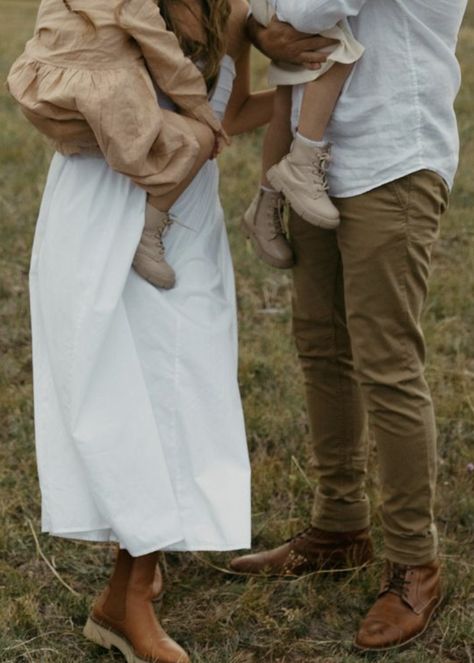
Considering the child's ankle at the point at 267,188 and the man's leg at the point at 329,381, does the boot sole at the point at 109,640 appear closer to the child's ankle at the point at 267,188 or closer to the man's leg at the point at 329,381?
the man's leg at the point at 329,381

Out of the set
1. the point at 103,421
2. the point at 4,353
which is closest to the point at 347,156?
the point at 103,421

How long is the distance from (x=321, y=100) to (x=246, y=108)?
1.42 feet

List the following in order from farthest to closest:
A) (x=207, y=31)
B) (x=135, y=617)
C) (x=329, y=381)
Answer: (x=329, y=381) < (x=135, y=617) < (x=207, y=31)

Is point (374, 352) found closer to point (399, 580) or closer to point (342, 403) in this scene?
point (342, 403)

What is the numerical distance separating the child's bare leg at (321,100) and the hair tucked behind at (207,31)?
0.23 meters

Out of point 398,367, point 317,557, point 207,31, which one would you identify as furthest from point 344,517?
point 207,31

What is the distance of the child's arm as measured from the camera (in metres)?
3.45

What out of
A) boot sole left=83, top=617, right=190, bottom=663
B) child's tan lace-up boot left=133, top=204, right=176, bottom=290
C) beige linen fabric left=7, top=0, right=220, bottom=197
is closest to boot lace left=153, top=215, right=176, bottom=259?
child's tan lace-up boot left=133, top=204, right=176, bottom=290

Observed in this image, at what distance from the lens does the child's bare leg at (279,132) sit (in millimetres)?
3287

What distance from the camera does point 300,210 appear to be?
10.4ft

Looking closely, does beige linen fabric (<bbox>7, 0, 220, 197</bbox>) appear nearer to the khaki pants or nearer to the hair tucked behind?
the hair tucked behind

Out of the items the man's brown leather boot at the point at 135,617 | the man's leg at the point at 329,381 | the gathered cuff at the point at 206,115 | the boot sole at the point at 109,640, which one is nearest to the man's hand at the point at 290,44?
the gathered cuff at the point at 206,115

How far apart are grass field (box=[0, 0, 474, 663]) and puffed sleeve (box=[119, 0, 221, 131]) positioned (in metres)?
1.37

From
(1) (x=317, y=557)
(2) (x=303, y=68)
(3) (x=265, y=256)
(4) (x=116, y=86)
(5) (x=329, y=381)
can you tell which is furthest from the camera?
(1) (x=317, y=557)
